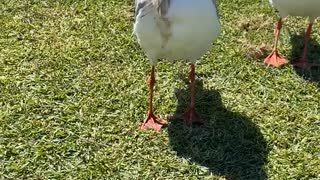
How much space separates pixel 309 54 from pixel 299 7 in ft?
2.32

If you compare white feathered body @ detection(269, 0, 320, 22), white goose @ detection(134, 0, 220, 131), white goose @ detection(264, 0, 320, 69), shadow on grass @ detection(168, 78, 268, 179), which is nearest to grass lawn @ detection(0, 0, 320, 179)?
shadow on grass @ detection(168, 78, 268, 179)

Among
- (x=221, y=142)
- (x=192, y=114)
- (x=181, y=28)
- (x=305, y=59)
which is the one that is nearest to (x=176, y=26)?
(x=181, y=28)

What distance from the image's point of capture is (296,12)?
5105mm

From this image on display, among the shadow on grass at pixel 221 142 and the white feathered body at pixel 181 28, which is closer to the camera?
the white feathered body at pixel 181 28

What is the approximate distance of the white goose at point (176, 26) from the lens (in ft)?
13.2

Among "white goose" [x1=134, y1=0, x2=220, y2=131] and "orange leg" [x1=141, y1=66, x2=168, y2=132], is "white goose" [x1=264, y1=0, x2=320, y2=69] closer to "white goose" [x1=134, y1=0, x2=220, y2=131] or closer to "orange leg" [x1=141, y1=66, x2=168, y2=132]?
"white goose" [x1=134, y1=0, x2=220, y2=131]

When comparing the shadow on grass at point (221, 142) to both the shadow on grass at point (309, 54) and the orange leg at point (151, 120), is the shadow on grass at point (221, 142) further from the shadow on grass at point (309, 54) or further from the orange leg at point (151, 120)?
the shadow on grass at point (309, 54)

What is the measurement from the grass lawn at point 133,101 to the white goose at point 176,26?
0.67 m

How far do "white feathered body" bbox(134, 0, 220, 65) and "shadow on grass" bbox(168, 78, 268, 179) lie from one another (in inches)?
25.2

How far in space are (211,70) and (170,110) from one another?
0.68 meters

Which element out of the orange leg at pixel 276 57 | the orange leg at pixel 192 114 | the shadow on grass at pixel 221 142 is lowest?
the shadow on grass at pixel 221 142

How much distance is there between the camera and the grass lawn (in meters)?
4.28

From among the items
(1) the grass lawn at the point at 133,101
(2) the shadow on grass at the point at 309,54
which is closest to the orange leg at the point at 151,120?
(1) the grass lawn at the point at 133,101

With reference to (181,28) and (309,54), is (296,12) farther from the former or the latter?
(181,28)
